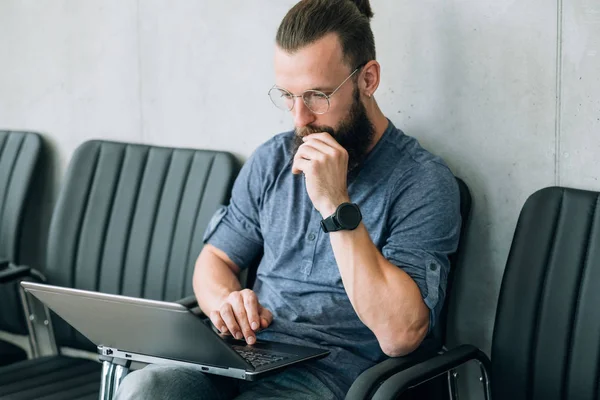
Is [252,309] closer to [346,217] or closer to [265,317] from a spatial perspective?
[265,317]

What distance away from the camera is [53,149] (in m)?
3.17

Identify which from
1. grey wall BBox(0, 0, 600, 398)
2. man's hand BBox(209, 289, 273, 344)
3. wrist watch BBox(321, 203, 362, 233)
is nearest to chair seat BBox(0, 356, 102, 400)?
man's hand BBox(209, 289, 273, 344)

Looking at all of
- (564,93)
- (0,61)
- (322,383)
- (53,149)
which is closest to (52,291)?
(322,383)

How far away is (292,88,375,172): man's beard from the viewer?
81.0 inches

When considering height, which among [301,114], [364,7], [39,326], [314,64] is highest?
[364,7]

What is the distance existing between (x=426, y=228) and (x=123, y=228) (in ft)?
3.58

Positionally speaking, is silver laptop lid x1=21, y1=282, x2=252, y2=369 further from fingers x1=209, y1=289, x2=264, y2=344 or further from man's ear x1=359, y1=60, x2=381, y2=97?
man's ear x1=359, y1=60, x2=381, y2=97

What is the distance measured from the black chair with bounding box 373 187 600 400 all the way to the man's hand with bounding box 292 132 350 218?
391mm

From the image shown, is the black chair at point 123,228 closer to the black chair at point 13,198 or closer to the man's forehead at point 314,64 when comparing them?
the black chair at point 13,198

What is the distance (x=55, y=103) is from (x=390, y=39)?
1.34 m

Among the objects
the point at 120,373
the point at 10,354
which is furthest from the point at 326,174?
the point at 10,354

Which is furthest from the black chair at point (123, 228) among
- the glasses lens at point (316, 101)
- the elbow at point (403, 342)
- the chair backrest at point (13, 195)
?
the elbow at point (403, 342)

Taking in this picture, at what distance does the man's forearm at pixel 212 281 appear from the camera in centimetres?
224

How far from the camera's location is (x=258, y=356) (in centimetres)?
184
